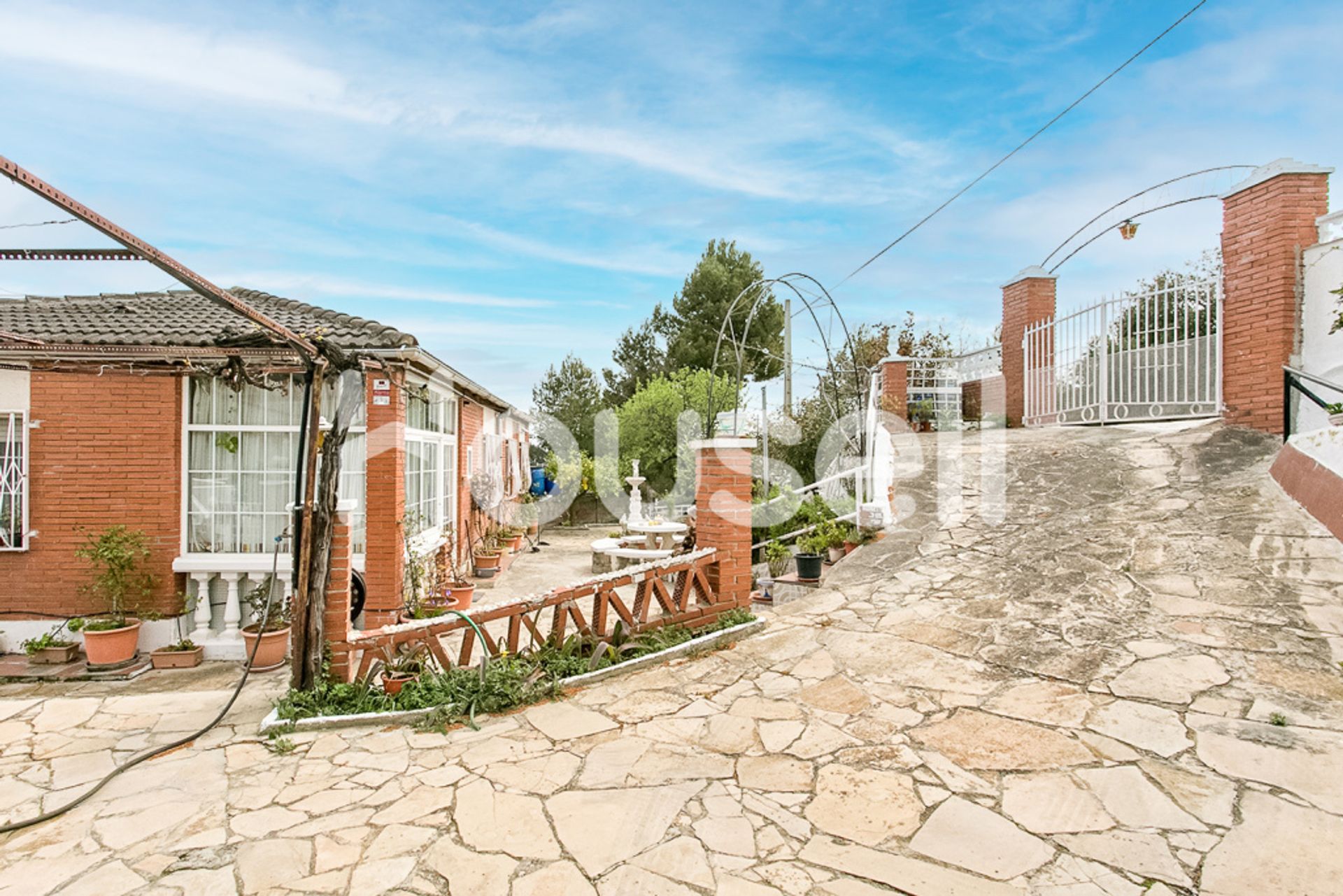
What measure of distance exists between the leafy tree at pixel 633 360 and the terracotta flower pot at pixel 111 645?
918 inches

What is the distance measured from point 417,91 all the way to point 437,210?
9.31 ft

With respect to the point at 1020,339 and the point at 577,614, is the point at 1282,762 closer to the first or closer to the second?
the point at 577,614

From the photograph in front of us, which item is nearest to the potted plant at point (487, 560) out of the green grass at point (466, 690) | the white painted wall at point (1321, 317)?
the green grass at point (466, 690)

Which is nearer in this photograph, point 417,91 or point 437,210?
point 417,91

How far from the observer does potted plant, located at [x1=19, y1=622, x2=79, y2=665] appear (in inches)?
254

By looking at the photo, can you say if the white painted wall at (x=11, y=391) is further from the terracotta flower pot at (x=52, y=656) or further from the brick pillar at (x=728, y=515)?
the brick pillar at (x=728, y=515)

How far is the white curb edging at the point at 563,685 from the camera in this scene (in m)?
4.27

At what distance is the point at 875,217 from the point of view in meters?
10.4

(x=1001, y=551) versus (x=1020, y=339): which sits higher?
(x=1020, y=339)

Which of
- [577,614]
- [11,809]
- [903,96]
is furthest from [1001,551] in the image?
[11,809]

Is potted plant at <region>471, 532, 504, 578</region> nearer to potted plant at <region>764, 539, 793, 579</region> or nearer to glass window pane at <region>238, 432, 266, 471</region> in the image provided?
glass window pane at <region>238, 432, 266, 471</region>

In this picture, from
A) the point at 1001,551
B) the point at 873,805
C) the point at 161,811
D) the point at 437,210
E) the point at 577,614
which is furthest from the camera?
the point at 437,210

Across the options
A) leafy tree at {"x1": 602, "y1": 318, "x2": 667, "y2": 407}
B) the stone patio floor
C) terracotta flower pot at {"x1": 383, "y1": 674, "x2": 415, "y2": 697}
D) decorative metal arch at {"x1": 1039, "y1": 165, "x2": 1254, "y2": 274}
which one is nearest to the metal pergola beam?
the stone patio floor

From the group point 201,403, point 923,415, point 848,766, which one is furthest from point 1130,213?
point 201,403
